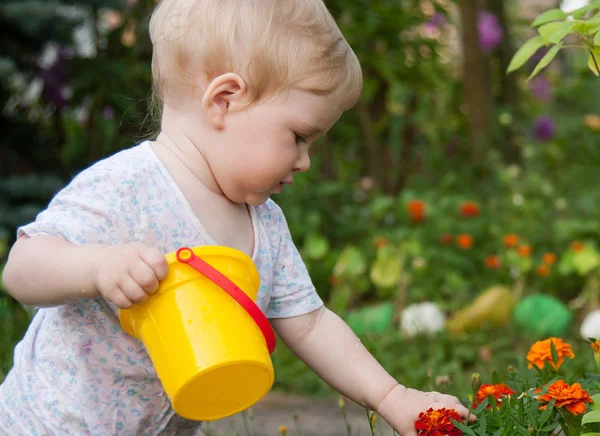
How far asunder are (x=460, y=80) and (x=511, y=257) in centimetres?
264

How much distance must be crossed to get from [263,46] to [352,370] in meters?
0.67

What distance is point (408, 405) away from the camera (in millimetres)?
1618

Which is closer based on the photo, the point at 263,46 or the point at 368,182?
the point at 263,46

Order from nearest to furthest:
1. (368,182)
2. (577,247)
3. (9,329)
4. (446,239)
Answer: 1. (9,329)
2. (577,247)
3. (446,239)
4. (368,182)

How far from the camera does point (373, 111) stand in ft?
17.1

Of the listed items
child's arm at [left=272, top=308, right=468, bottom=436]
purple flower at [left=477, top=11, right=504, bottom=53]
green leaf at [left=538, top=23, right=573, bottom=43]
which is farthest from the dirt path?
purple flower at [left=477, top=11, right=504, bottom=53]

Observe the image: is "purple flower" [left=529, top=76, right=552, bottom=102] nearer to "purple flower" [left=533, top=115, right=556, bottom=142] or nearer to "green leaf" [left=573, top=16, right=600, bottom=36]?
"purple flower" [left=533, top=115, right=556, bottom=142]

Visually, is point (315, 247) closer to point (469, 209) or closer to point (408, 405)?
point (469, 209)

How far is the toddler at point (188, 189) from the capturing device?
1564 mm

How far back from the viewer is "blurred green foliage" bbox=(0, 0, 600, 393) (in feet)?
12.4

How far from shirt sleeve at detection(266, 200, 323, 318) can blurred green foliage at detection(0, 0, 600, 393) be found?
1126 millimetres

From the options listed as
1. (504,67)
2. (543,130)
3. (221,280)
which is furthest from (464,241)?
(504,67)

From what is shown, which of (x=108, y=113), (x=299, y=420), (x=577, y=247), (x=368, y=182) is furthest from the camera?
(x=108, y=113)

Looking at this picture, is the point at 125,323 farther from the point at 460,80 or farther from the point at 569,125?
the point at 569,125
